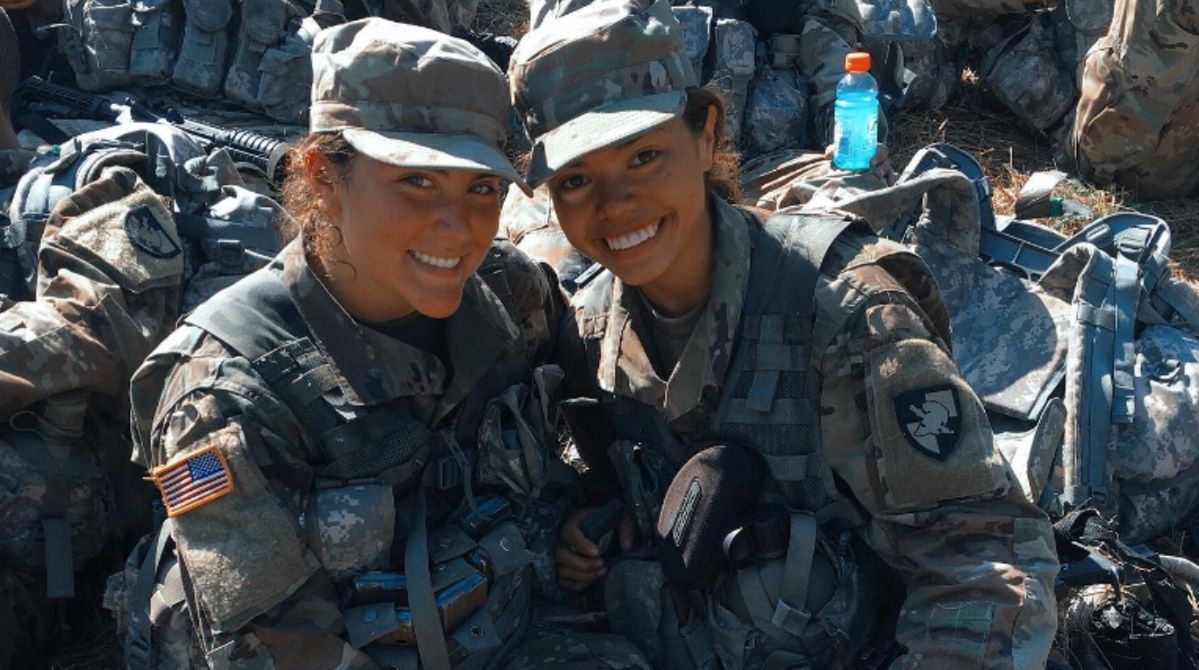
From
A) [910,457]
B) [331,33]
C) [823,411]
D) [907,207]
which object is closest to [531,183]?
[331,33]

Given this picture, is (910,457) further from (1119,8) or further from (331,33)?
(1119,8)

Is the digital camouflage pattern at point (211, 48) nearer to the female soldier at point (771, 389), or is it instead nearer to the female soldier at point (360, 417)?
the female soldier at point (360, 417)

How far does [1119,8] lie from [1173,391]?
3.12 metres

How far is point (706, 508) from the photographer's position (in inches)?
116

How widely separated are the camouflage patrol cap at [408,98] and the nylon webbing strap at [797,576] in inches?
38.4

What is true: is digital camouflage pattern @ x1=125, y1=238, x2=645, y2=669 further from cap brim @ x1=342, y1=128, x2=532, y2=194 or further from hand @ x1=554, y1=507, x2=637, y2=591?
cap brim @ x1=342, y1=128, x2=532, y2=194

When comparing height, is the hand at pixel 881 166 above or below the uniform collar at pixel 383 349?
below

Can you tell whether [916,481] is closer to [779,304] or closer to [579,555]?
[779,304]

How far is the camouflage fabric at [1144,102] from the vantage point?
6.27 m

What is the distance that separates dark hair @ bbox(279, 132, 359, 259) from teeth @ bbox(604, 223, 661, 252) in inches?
23.4

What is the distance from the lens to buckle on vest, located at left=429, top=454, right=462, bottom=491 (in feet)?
10.2

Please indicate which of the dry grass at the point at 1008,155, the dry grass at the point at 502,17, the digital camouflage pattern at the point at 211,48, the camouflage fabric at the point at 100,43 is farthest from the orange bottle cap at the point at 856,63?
the camouflage fabric at the point at 100,43

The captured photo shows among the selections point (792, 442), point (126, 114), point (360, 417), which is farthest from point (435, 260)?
point (126, 114)

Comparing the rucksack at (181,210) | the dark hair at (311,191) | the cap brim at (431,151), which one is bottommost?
the rucksack at (181,210)
